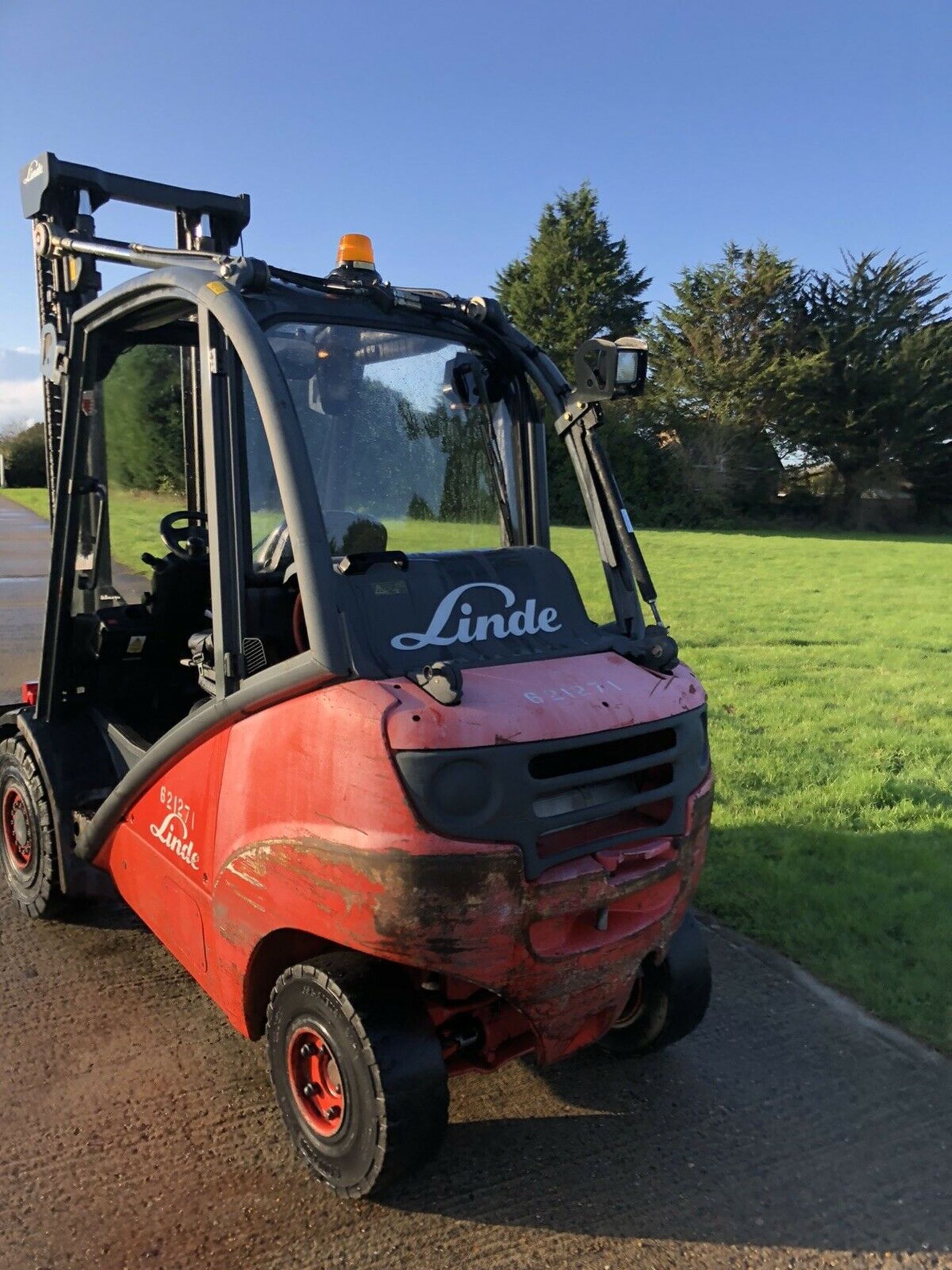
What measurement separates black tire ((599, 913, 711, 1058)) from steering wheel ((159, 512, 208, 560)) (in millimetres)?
2283

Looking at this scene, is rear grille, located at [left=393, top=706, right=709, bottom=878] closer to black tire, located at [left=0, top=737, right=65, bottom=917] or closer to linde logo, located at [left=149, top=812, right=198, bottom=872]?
linde logo, located at [left=149, top=812, right=198, bottom=872]

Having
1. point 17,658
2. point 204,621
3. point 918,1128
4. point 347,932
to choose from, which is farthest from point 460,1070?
point 17,658

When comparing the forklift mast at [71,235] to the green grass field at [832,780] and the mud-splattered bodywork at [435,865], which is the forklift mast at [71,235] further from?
the mud-splattered bodywork at [435,865]

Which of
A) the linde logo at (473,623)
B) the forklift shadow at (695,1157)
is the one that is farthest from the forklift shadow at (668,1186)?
the linde logo at (473,623)

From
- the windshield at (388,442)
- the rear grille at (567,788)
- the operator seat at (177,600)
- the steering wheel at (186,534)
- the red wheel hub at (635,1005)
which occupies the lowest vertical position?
the red wheel hub at (635,1005)

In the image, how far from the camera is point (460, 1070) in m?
2.92

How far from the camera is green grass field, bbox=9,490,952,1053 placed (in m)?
4.08

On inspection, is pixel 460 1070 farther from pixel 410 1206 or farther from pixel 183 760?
pixel 183 760

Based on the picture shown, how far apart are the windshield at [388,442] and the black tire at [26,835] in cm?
173

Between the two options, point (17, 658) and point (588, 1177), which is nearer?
point (588, 1177)

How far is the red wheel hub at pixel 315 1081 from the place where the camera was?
2.77 m

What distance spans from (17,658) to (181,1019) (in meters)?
7.05

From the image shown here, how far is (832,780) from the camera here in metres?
6.46

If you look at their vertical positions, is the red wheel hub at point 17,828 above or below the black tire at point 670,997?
above
